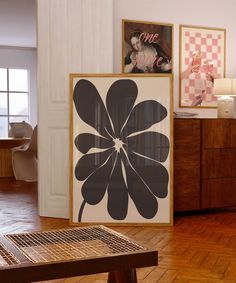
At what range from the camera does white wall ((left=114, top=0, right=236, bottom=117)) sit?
5.23 metres

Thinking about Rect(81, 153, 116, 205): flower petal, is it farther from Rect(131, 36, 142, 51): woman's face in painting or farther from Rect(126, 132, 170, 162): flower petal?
Rect(131, 36, 142, 51): woman's face in painting

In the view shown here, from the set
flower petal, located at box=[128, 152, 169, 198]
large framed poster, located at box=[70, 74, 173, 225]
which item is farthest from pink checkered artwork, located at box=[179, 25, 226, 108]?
flower petal, located at box=[128, 152, 169, 198]

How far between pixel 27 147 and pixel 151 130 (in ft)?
13.8

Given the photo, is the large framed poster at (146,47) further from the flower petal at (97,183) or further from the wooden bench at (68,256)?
the wooden bench at (68,256)

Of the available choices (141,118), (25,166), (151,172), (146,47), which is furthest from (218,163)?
(25,166)

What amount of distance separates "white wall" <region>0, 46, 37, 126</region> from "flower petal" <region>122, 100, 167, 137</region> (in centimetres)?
810

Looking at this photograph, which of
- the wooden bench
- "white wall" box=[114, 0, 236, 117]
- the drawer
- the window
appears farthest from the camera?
the window

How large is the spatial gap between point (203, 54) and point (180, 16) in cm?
54

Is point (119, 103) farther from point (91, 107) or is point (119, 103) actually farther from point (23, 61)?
point (23, 61)

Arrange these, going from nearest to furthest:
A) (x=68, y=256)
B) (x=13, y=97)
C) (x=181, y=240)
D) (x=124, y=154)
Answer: (x=68, y=256) < (x=181, y=240) < (x=124, y=154) < (x=13, y=97)

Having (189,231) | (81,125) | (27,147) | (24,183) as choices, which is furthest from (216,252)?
(27,147)

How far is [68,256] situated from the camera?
1725 millimetres

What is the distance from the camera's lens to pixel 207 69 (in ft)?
18.9

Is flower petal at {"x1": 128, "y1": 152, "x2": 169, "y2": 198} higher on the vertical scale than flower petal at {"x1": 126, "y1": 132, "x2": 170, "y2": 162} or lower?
lower
